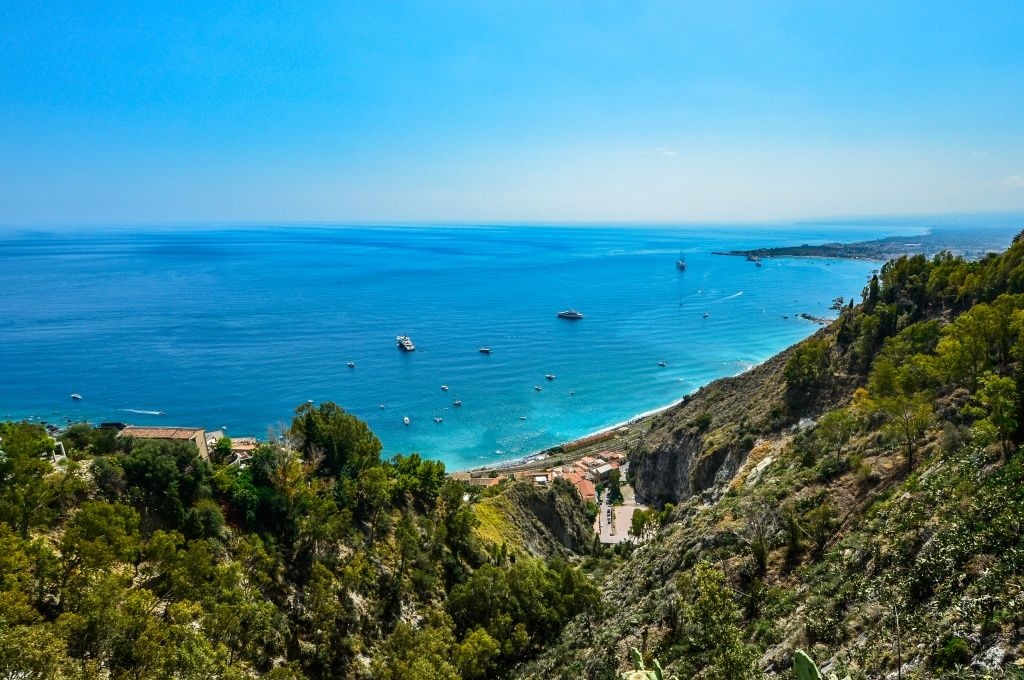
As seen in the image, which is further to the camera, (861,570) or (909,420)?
(909,420)

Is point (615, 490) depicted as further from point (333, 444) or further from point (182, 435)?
point (182, 435)

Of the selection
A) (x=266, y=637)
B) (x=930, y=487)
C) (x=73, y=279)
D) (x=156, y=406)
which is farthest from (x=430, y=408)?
(x=73, y=279)

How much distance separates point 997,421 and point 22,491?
3946 cm

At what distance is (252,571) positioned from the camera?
86.3 ft

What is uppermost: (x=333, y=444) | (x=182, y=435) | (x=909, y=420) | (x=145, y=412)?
(x=909, y=420)

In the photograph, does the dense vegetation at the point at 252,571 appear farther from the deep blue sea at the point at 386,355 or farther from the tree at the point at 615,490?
the deep blue sea at the point at 386,355

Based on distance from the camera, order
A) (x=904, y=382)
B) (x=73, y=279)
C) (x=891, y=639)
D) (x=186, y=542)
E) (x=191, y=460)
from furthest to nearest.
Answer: (x=73, y=279) → (x=904, y=382) → (x=191, y=460) → (x=186, y=542) → (x=891, y=639)

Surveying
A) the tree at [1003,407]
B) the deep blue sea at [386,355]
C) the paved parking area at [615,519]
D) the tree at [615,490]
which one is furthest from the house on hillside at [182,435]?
the tree at [615,490]

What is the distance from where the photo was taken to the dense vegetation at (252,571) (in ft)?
57.8

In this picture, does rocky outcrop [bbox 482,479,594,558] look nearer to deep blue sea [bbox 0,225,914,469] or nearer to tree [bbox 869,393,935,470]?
deep blue sea [bbox 0,225,914,469]

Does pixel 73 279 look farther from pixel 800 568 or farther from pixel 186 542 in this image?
pixel 800 568

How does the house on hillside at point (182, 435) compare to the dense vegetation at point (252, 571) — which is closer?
the dense vegetation at point (252, 571)

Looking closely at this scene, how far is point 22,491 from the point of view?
73.6 ft

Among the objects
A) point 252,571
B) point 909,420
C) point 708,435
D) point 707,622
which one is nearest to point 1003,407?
point 909,420
